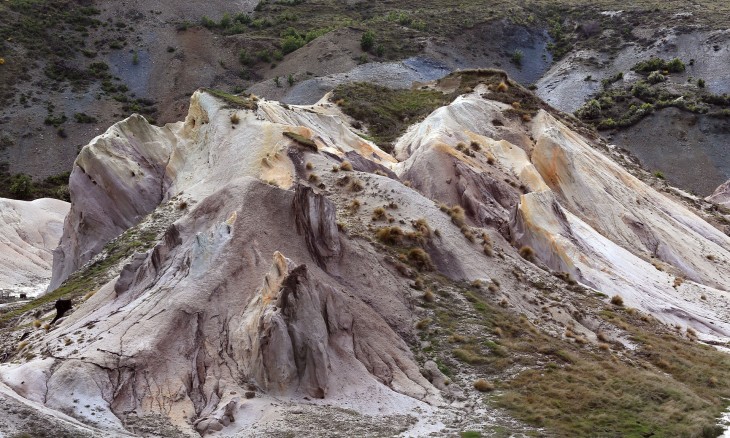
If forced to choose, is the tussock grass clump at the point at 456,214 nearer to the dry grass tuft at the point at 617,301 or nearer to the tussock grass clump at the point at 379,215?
the tussock grass clump at the point at 379,215

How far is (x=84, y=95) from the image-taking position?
334 ft

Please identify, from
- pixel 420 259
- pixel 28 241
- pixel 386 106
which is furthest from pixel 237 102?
pixel 28 241

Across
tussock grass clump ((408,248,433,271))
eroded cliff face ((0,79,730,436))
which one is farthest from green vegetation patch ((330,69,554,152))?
tussock grass clump ((408,248,433,271))

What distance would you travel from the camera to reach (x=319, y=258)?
88.2 ft

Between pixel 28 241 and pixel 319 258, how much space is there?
46.1m

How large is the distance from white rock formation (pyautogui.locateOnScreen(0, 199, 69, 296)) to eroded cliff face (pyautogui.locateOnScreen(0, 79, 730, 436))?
1861cm

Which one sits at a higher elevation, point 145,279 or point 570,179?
point 145,279

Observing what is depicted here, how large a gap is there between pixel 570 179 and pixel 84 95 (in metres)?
74.5

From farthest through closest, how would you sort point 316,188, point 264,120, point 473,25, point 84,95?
point 473,25, point 84,95, point 264,120, point 316,188

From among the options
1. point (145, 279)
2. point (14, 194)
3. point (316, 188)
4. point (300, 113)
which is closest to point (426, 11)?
point (14, 194)

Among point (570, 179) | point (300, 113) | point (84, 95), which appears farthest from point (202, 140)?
point (84, 95)

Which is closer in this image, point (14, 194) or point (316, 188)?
point (316, 188)

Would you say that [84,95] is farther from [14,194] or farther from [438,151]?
[438,151]

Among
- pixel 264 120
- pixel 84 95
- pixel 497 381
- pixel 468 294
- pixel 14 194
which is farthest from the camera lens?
pixel 84 95
